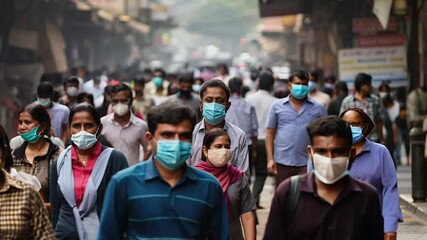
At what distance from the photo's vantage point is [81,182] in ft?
25.1

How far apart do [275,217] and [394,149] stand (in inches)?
639

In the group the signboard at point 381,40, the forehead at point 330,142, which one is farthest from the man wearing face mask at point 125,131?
the signboard at point 381,40

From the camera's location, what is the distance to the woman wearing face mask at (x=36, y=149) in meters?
8.41

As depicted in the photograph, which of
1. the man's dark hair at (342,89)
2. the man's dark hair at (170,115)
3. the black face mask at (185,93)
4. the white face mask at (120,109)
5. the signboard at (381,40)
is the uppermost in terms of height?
the man's dark hair at (170,115)

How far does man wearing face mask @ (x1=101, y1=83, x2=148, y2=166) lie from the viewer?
445 inches

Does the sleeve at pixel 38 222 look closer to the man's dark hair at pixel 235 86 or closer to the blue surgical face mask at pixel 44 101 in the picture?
the blue surgical face mask at pixel 44 101

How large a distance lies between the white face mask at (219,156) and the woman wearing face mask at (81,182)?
573 millimetres

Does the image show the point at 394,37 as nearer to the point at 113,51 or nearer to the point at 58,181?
the point at 58,181

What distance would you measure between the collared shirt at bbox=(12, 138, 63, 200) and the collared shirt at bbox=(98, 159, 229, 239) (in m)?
2.81

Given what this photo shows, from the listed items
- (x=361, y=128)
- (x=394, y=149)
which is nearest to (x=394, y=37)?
(x=394, y=149)

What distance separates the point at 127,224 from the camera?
5.56 meters

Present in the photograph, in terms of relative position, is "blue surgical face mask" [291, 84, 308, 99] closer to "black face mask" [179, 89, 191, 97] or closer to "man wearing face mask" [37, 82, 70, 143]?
"black face mask" [179, 89, 191, 97]

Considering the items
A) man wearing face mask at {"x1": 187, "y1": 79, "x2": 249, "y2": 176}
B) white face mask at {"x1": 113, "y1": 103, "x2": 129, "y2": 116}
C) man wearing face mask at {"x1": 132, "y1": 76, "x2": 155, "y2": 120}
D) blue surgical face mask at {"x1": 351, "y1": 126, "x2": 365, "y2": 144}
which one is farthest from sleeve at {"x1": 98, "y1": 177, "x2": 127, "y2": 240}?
man wearing face mask at {"x1": 132, "y1": 76, "x2": 155, "y2": 120}

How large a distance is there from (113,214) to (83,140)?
225cm
